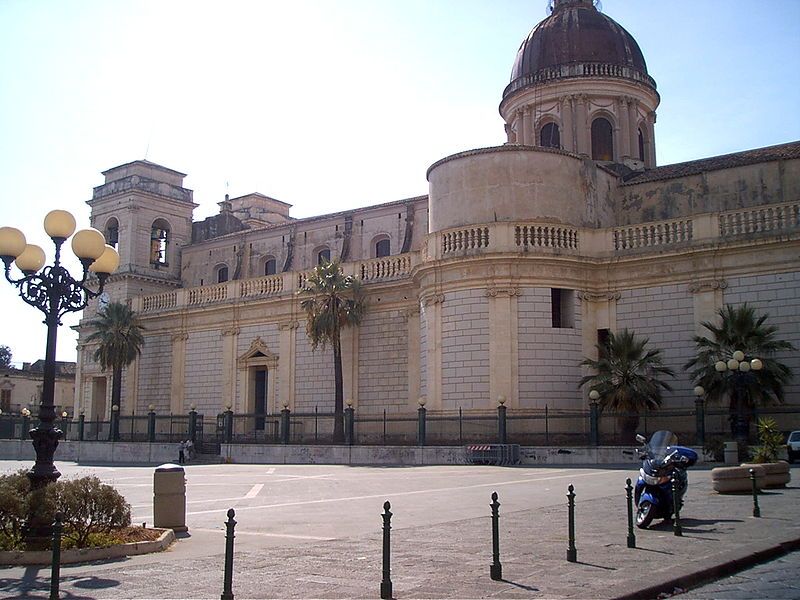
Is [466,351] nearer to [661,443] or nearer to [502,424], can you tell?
[502,424]

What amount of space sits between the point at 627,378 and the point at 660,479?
18.6 meters

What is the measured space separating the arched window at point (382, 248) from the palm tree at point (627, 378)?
18129 millimetres

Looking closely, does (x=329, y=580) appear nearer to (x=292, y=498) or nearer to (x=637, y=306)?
(x=292, y=498)

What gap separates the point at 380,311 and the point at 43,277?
1152 inches

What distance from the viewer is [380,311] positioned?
42688mm

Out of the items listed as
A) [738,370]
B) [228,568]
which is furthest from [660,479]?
[738,370]

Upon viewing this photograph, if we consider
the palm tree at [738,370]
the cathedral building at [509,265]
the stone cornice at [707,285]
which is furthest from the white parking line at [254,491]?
the stone cornice at [707,285]

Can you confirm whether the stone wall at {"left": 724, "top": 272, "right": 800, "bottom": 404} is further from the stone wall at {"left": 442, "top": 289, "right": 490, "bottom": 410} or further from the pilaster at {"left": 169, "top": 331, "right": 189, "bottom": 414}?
the pilaster at {"left": 169, "top": 331, "right": 189, "bottom": 414}

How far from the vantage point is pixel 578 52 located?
47156 millimetres

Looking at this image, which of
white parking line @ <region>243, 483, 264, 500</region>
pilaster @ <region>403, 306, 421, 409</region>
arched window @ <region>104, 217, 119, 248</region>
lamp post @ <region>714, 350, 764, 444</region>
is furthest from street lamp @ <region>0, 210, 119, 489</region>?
arched window @ <region>104, 217, 119, 248</region>

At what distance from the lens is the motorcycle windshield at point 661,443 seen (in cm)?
1406

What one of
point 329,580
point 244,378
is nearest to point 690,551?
point 329,580

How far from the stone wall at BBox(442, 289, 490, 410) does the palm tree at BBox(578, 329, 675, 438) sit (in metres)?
3.82

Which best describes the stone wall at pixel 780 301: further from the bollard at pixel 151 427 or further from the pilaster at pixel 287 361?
the bollard at pixel 151 427
